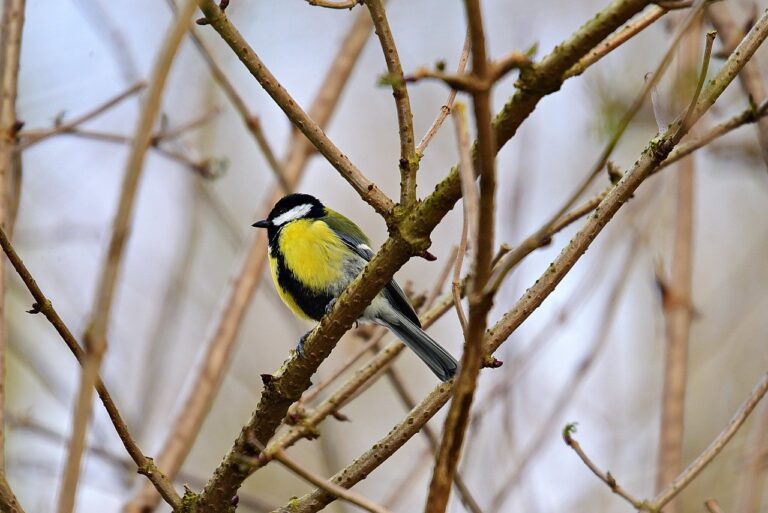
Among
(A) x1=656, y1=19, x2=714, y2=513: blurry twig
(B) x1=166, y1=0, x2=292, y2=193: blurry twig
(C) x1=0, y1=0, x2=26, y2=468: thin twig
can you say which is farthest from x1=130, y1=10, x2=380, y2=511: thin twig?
(A) x1=656, y1=19, x2=714, y2=513: blurry twig

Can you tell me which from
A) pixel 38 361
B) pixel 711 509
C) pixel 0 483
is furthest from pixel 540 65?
pixel 38 361

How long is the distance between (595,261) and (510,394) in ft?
1.98

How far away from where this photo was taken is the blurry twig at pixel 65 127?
2.70 meters

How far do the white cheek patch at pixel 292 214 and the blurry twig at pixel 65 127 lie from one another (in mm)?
926

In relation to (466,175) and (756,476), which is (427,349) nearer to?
(756,476)

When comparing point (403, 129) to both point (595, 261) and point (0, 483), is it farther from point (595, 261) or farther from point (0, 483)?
point (595, 261)

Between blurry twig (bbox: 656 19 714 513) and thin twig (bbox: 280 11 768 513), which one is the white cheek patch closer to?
blurry twig (bbox: 656 19 714 513)

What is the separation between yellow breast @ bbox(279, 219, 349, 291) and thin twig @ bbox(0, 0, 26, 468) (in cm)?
116

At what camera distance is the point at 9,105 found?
2543 mm

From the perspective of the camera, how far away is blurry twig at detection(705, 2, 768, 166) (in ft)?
9.32

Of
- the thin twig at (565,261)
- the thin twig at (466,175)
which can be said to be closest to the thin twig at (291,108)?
the thin twig at (565,261)

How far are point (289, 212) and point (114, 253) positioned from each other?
2.95 metres

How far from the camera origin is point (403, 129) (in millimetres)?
1796

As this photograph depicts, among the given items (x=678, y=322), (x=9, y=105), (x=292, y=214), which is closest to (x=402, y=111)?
(x=9, y=105)
